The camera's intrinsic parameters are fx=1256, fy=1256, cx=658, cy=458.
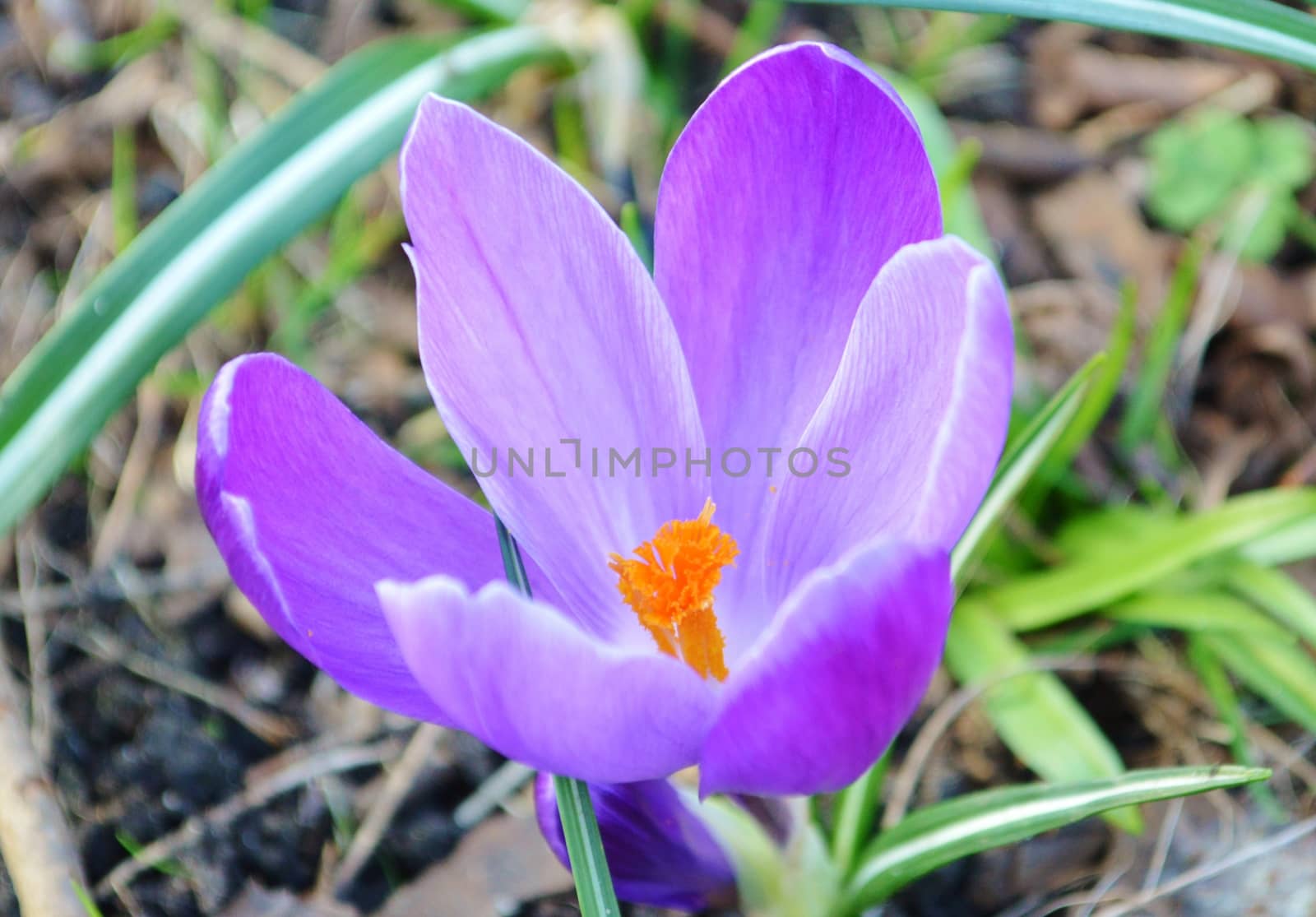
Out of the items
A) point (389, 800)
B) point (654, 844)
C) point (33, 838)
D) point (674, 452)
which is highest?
point (674, 452)

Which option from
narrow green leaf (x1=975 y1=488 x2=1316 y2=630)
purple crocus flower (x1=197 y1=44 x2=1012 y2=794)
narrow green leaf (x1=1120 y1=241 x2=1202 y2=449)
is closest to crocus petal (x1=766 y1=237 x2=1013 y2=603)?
purple crocus flower (x1=197 y1=44 x2=1012 y2=794)

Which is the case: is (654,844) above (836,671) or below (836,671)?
below

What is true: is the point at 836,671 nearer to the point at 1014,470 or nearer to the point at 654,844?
the point at 654,844

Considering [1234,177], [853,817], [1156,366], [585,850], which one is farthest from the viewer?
[1234,177]

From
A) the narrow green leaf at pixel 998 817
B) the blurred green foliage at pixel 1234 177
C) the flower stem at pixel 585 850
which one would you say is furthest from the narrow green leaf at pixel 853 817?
the blurred green foliage at pixel 1234 177

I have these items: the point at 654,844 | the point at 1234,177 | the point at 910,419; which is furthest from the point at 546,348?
the point at 1234,177
